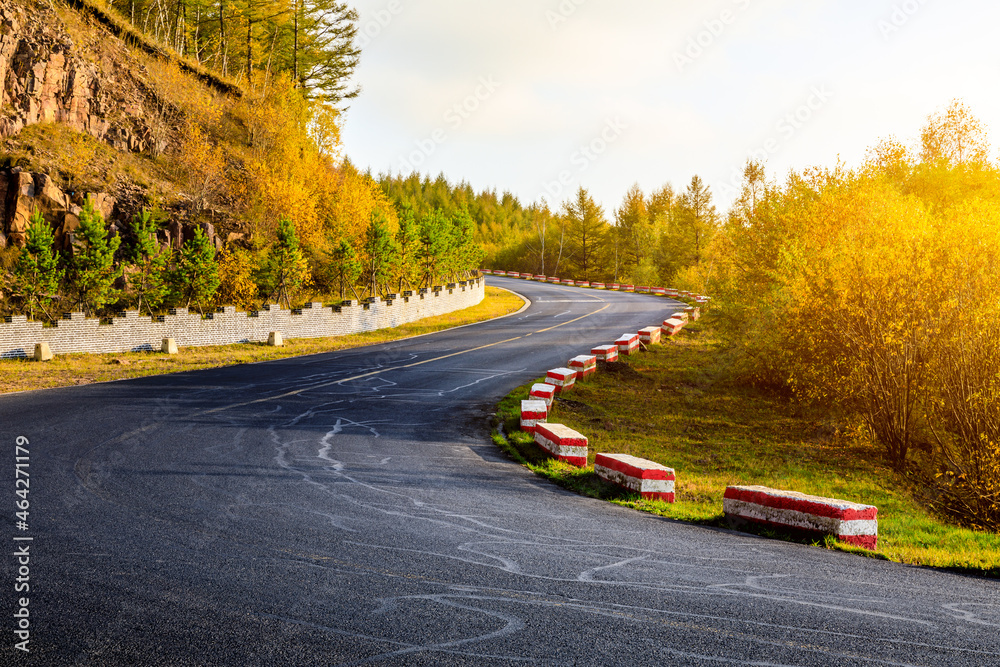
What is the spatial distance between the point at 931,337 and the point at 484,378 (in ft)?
A: 39.5

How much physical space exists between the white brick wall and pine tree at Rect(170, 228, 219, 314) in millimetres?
1812

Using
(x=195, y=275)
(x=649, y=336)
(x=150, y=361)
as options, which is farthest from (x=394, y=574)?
(x=195, y=275)

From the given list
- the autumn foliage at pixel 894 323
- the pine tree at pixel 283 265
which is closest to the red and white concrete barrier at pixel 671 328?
the autumn foliage at pixel 894 323

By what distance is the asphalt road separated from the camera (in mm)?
4605

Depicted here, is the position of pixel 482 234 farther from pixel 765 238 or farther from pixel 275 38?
pixel 765 238

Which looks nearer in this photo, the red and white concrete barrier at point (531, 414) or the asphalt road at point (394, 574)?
the asphalt road at point (394, 574)

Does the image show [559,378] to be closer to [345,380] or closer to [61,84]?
[345,380]

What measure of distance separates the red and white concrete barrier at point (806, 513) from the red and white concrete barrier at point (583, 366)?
39.8ft

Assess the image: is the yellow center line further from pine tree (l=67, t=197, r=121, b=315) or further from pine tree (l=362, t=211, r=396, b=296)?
pine tree (l=67, t=197, r=121, b=315)

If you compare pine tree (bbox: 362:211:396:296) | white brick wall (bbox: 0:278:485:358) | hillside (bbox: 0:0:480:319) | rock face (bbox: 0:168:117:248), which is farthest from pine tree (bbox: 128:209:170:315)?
pine tree (bbox: 362:211:396:296)

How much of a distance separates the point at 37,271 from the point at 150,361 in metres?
5.84

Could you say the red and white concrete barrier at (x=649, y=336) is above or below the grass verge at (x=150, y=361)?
above

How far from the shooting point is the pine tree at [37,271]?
22.8m

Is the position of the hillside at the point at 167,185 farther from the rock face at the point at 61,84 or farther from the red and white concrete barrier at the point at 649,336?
Answer: the red and white concrete barrier at the point at 649,336
